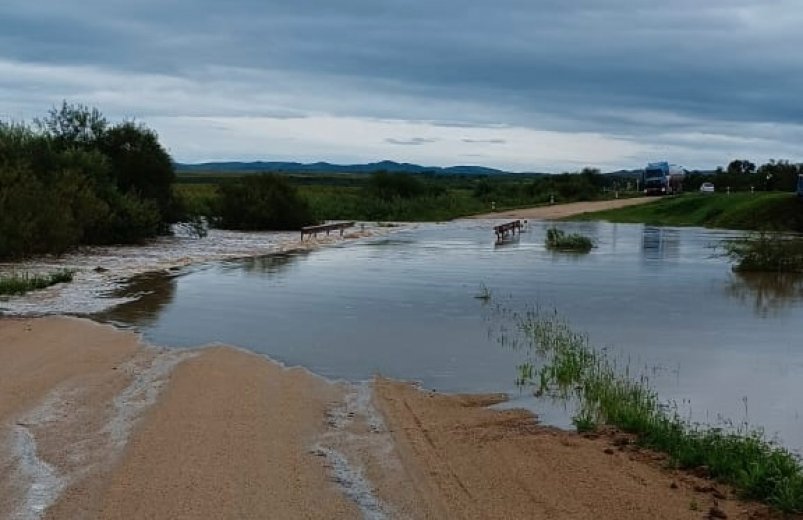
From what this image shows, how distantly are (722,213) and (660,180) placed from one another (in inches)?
1228

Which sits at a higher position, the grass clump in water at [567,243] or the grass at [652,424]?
the grass at [652,424]

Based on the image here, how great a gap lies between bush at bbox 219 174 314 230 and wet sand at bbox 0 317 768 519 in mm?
38461

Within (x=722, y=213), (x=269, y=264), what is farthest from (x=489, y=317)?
(x=722, y=213)

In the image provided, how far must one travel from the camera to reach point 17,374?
11047 millimetres

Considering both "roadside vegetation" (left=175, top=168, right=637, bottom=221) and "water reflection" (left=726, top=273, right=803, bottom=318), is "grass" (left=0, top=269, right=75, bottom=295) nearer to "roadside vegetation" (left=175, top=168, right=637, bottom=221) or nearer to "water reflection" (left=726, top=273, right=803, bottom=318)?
"water reflection" (left=726, top=273, right=803, bottom=318)

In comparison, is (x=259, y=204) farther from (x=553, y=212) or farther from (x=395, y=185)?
(x=395, y=185)

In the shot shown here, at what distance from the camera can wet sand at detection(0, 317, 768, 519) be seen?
6.66m

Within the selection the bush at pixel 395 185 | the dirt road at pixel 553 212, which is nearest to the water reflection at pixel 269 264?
the dirt road at pixel 553 212

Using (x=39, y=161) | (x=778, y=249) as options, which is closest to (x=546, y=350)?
(x=778, y=249)

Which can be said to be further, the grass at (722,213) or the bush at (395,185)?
the bush at (395,185)

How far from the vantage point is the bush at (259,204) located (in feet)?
164

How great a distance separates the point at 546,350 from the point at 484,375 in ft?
6.69

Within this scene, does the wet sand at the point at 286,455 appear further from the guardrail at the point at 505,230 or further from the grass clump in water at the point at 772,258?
the guardrail at the point at 505,230

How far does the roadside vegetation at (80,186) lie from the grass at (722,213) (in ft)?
87.5
